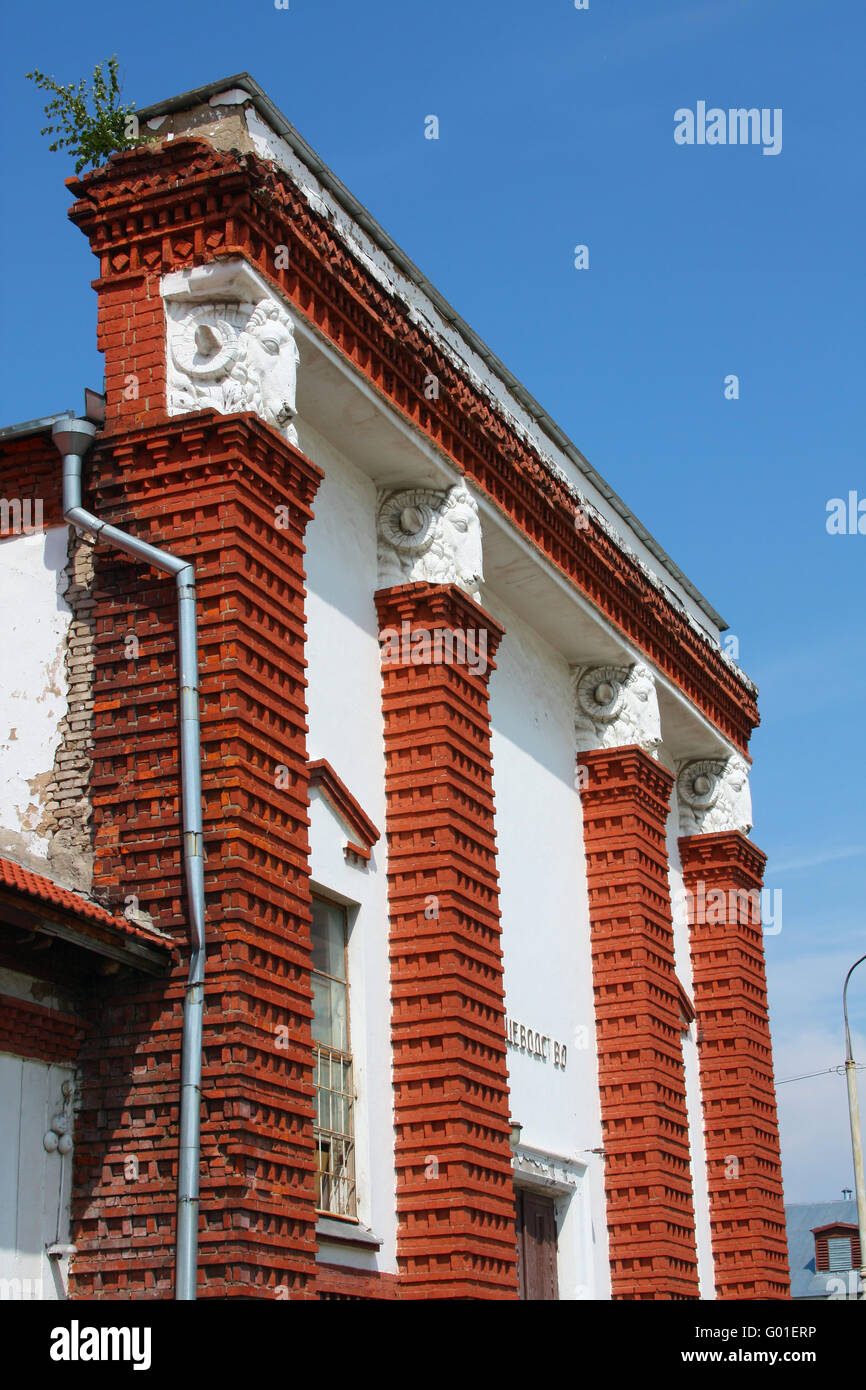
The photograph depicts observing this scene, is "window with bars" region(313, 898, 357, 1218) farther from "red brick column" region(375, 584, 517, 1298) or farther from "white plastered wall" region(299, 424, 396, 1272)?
"red brick column" region(375, 584, 517, 1298)

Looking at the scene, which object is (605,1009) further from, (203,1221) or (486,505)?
(203,1221)

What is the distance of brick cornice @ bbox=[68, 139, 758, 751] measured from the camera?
1235cm

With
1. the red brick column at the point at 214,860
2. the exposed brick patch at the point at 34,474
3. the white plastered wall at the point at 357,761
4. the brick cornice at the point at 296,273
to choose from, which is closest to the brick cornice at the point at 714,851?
the brick cornice at the point at 296,273

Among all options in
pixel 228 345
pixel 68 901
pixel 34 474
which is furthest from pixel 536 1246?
pixel 228 345

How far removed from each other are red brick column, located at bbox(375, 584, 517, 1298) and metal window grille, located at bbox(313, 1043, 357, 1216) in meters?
0.59

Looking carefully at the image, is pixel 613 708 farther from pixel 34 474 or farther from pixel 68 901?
pixel 68 901

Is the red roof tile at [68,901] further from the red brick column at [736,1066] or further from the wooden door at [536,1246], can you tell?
the red brick column at [736,1066]

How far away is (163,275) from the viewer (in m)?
12.5

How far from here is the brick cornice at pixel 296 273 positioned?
486 inches

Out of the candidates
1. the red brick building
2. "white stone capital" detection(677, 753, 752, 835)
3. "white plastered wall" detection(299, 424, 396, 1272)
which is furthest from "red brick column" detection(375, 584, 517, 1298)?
"white stone capital" detection(677, 753, 752, 835)

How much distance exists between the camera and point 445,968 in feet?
44.4

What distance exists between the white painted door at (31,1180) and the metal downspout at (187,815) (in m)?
0.89

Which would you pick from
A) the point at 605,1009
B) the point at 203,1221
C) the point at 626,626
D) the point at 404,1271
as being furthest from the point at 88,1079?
the point at 626,626

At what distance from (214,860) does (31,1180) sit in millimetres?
2124
